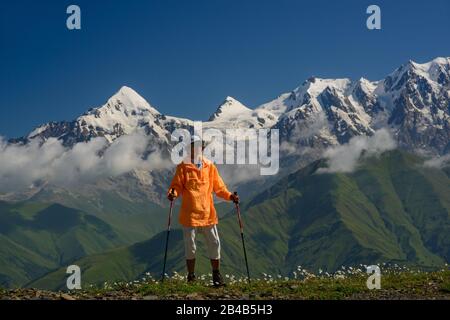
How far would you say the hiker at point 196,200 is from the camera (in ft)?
77.8

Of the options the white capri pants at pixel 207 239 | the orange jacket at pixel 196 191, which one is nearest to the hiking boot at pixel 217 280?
the white capri pants at pixel 207 239

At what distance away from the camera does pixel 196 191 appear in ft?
79.3

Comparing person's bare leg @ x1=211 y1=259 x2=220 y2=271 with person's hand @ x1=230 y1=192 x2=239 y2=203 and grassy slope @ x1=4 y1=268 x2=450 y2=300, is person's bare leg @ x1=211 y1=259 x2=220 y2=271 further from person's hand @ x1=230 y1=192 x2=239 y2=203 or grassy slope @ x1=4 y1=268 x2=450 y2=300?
person's hand @ x1=230 y1=192 x2=239 y2=203

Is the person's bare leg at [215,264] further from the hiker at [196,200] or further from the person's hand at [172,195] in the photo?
the person's hand at [172,195]

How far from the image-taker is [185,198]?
2417 cm

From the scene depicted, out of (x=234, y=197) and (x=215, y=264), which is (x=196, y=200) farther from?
(x=215, y=264)

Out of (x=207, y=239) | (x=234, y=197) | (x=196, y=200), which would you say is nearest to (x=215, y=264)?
(x=207, y=239)

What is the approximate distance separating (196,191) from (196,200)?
34 centimetres
